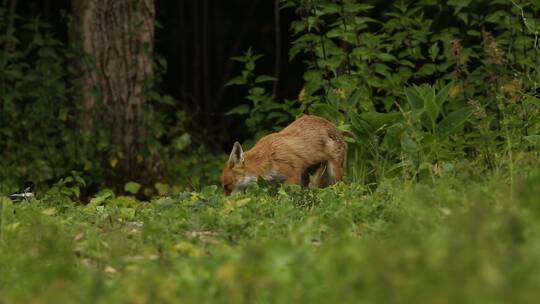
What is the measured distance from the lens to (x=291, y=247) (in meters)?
5.50

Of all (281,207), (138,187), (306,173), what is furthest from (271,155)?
(281,207)

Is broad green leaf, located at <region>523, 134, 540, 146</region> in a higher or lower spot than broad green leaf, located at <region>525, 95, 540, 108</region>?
lower

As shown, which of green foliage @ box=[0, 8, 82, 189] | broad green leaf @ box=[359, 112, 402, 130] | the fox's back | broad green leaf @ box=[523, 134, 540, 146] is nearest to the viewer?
broad green leaf @ box=[523, 134, 540, 146]

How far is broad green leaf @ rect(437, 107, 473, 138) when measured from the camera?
1076cm

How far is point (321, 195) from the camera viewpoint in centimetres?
862

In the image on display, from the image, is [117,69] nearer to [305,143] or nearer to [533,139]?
[305,143]

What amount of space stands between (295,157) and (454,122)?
166 centimetres

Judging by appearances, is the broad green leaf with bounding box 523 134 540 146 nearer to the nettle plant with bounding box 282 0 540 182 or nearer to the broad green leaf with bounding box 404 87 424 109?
the nettle plant with bounding box 282 0 540 182

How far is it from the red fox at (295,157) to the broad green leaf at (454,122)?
988 mm

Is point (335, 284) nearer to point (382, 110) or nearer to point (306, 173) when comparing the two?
point (306, 173)

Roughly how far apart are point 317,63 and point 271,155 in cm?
128

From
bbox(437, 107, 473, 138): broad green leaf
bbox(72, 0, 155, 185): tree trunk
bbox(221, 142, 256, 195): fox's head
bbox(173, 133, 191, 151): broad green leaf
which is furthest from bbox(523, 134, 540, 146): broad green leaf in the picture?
bbox(173, 133, 191, 151): broad green leaf

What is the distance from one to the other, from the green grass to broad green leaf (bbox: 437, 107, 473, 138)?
223 centimetres

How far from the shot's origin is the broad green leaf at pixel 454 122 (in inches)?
424
